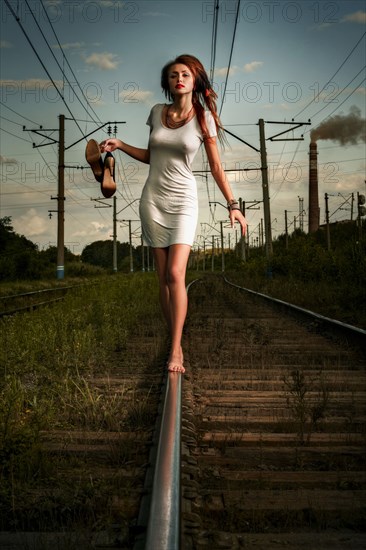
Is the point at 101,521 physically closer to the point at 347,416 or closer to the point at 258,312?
the point at 347,416

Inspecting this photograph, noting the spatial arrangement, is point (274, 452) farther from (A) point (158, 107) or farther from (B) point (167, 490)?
(A) point (158, 107)

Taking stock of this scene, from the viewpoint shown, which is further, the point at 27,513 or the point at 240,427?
the point at 240,427

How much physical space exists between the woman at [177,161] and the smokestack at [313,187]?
5664 cm

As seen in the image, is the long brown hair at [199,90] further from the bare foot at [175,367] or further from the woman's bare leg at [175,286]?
the bare foot at [175,367]

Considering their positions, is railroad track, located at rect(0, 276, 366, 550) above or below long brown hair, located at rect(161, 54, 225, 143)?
below

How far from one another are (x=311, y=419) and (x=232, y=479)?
3.45 ft

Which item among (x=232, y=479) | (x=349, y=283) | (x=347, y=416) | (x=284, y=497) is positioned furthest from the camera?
(x=349, y=283)

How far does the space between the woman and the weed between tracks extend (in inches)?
31.5

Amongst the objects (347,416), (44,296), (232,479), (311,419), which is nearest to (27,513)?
(232,479)

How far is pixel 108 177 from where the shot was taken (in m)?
3.90

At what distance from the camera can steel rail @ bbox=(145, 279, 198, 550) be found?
5.01ft

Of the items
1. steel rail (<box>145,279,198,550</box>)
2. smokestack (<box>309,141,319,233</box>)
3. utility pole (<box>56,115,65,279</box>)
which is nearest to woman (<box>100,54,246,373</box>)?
steel rail (<box>145,279,198,550</box>)

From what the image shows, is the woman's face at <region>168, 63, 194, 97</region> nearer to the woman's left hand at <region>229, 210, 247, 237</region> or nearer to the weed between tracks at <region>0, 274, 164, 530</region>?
the woman's left hand at <region>229, 210, 247, 237</region>

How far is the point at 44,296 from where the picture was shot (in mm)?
17500
